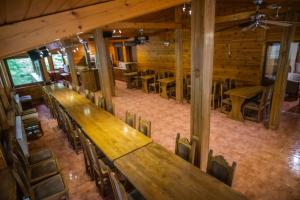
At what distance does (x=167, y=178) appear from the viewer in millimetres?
2080

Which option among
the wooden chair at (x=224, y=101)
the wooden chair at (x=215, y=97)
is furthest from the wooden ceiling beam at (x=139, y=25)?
the wooden chair at (x=224, y=101)

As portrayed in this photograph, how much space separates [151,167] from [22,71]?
9277 millimetres

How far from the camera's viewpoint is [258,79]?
5832 millimetres

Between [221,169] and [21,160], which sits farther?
[21,160]

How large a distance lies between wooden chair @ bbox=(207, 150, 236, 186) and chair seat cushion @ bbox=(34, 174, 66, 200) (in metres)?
2.03

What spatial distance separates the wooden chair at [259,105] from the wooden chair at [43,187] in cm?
488

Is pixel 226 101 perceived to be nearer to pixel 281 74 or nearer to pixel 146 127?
pixel 281 74

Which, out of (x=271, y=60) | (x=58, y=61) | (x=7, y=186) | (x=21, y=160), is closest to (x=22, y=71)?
(x=58, y=61)

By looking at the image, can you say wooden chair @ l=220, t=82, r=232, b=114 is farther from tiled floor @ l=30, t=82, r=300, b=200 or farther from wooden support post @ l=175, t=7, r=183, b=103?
wooden support post @ l=175, t=7, r=183, b=103

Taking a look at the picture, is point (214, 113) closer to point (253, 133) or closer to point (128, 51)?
point (253, 133)

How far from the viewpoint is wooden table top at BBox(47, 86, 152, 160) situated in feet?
9.07

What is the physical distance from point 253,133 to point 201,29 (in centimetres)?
327

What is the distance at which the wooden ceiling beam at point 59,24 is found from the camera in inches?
45.0

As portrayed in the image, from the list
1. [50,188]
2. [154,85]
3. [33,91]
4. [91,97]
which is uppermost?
[91,97]
